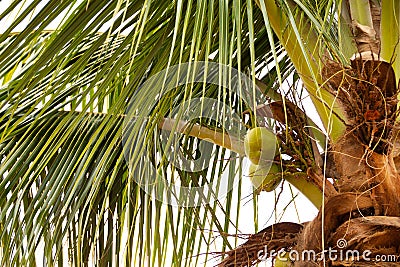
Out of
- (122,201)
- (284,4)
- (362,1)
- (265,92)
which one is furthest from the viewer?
(122,201)

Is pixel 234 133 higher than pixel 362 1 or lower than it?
lower

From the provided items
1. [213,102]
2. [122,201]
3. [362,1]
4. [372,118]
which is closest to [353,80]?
[372,118]

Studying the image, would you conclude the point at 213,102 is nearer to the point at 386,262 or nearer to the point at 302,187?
the point at 302,187

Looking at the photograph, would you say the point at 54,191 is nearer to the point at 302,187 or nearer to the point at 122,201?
the point at 122,201

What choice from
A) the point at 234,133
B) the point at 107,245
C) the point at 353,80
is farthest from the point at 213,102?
the point at 353,80

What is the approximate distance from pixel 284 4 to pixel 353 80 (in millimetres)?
94

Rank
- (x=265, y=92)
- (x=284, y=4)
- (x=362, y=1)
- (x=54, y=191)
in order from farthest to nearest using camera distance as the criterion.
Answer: (x=54, y=191) < (x=265, y=92) < (x=362, y=1) < (x=284, y=4)

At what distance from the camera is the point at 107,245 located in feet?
3.45

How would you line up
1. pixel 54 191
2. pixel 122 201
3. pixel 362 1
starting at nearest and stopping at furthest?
pixel 362 1, pixel 54 191, pixel 122 201

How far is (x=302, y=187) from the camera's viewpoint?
723mm

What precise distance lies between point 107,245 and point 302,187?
43 centimetres

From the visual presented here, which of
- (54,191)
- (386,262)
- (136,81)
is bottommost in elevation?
(386,262)

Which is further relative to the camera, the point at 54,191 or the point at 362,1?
the point at 54,191

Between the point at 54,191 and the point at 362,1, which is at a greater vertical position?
the point at 362,1
